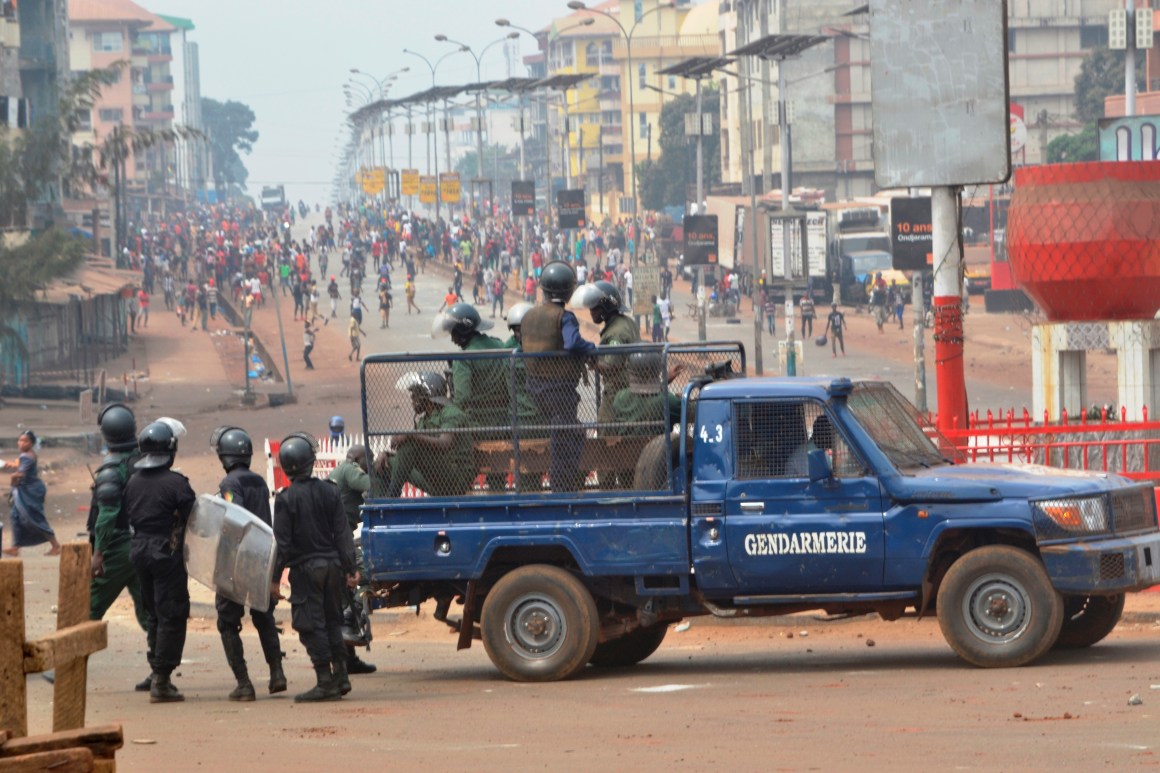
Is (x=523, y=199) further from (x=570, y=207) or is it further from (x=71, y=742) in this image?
(x=71, y=742)

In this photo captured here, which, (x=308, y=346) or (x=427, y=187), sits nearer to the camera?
(x=308, y=346)

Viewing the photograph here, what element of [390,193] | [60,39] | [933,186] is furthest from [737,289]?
[390,193]

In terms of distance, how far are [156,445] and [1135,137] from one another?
1614 inches

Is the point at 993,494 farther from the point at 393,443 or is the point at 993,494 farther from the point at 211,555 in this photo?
the point at 211,555

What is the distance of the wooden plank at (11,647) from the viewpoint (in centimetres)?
564

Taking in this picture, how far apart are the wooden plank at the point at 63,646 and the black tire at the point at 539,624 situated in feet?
16.2

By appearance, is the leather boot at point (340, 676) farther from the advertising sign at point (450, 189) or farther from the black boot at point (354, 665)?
the advertising sign at point (450, 189)

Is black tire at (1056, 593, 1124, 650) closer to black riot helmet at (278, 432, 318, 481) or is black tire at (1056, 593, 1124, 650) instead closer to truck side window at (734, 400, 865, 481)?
truck side window at (734, 400, 865, 481)

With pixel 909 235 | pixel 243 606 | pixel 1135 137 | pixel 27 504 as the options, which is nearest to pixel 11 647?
pixel 243 606

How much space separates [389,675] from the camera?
40.4 ft

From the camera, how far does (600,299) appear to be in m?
12.0

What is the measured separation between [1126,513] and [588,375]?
322 centimetres

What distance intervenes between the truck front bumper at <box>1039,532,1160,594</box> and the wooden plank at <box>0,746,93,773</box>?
21.3ft

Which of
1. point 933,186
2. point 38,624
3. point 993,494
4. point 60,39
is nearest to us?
point 993,494
